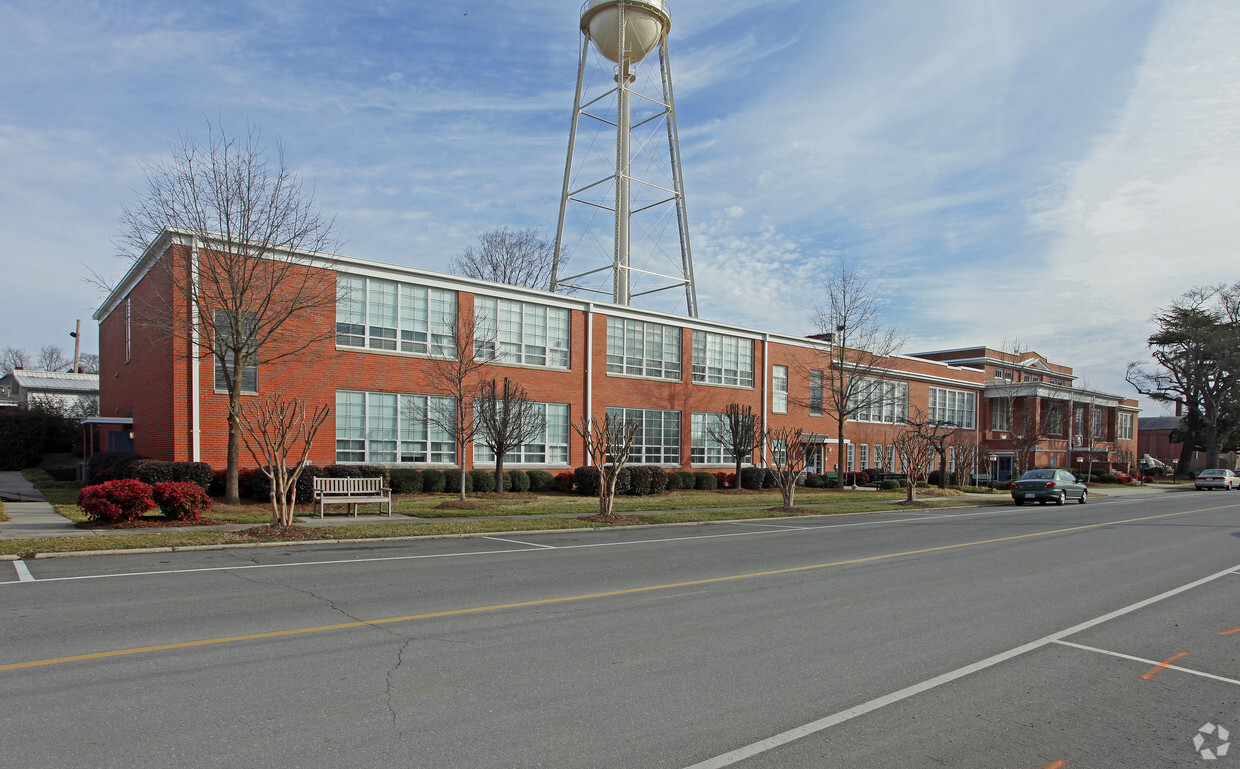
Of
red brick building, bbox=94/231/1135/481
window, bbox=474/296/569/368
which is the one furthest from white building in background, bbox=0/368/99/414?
window, bbox=474/296/569/368

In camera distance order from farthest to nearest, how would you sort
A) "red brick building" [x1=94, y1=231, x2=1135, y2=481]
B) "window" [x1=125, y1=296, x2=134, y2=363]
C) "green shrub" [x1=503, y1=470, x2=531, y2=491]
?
1. "window" [x1=125, y1=296, x2=134, y2=363]
2. "green shrub" [x1=503, y1=470, x2=531, y2=491]
3. "red brick building" [x1=94, y1=231, x2=1135, y2=481]

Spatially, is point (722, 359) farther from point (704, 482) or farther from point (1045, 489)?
point (1045, 489)

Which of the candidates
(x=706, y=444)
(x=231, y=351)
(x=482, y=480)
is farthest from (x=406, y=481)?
(x=706, y=444)

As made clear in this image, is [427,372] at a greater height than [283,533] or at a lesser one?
greater

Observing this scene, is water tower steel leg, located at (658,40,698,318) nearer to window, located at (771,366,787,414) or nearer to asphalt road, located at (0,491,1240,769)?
window, located at (771,366,787,414)

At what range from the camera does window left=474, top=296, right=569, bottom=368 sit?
28.9 metres

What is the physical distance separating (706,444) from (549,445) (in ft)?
32.2

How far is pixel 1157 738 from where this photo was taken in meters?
4.99

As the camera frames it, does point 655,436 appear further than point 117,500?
Yes

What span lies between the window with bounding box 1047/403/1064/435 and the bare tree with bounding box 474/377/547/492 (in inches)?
1847

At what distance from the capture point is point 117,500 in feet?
48.7

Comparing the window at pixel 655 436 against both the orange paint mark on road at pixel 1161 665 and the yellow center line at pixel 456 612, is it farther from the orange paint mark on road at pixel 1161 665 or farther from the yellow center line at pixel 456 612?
the orange paint mark on road at pixel 1161 665

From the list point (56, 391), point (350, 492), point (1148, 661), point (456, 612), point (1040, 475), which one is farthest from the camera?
point (56, 391)

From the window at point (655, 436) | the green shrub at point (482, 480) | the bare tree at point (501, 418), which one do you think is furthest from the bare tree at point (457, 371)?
the window at point (655, 436)
